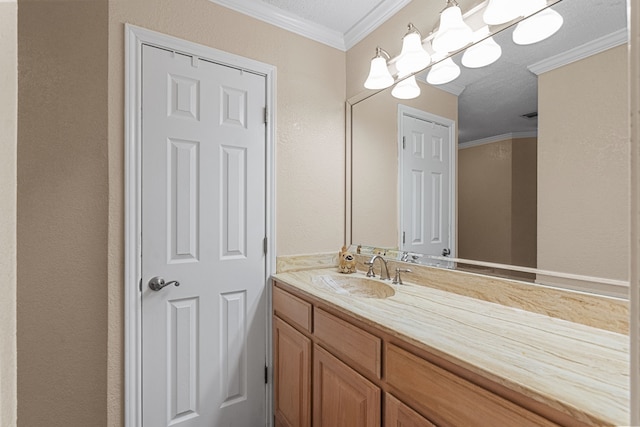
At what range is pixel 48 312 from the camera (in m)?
1.33

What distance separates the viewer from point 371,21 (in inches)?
73.5

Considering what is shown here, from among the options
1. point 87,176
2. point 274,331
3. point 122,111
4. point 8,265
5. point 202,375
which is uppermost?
point 122,111

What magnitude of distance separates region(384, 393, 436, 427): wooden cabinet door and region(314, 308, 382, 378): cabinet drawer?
0.29ft

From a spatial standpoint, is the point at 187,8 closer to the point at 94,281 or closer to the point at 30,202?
the point at 30,202

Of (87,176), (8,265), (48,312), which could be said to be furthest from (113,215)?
(8,265)

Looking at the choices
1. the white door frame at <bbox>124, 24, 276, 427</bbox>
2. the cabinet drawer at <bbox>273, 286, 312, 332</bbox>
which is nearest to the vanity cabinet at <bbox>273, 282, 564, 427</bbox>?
the cabinet drawer at <bbox>273, 286, 312, 332</bbox>

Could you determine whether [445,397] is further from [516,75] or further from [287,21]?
[287,21]

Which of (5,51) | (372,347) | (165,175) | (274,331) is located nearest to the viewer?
(5,51)

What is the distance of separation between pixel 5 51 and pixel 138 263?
1.23 m

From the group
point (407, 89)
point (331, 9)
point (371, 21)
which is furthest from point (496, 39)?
point (331, 9)

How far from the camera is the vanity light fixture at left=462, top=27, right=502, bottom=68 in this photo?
51.3 inches

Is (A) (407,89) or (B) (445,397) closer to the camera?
(B) (445,397)

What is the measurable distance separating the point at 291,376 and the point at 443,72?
5.75 ft

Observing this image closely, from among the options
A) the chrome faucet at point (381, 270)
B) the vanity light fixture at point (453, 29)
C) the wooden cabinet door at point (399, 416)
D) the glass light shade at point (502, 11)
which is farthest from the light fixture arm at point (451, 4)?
the wooden cabinet door at point (399, 416)
